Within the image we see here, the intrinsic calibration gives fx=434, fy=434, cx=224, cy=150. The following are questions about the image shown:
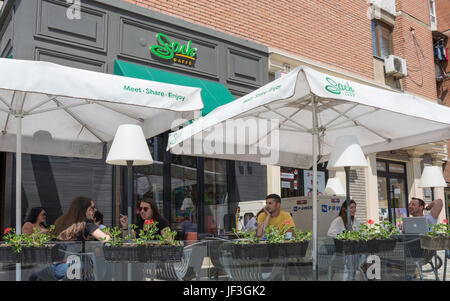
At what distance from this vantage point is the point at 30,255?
3703 millimetres

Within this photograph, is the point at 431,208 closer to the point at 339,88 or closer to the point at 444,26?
the point at 339,88

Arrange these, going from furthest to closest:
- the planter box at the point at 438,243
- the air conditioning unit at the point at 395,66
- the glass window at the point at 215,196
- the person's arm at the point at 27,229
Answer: the air conditioning unit at the point at 395,66
the glass window at the point at 215,196
the person's arm at the point at 27,229
the planter box at the point at 438,243

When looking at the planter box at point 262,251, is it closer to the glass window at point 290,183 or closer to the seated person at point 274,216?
the seated person at point 274,216

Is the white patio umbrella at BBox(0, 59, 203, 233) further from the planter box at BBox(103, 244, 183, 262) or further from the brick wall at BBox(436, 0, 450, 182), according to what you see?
the brick wall at BBox(436, 0, 450, 182)

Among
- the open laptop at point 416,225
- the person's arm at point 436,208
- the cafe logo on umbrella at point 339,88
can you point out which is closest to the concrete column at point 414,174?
the person's arm at point 436,208

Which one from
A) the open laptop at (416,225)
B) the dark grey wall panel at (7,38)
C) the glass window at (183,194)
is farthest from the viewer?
the glass window at (183,194)

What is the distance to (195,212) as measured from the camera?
29.0 feet

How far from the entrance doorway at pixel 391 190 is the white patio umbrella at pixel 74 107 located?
10.3 meters

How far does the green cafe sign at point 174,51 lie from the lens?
332 inches

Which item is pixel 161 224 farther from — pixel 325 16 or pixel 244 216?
pixel 325 16

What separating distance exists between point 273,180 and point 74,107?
557 cm

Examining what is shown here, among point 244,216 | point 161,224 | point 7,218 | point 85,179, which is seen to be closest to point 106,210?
point 85,179

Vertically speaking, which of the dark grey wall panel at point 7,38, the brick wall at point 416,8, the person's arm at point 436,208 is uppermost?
the brick wall at point 416,8
